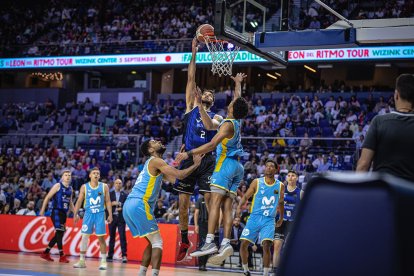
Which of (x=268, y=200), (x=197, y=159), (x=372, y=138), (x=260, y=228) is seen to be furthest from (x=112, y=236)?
(x=372, y=138)

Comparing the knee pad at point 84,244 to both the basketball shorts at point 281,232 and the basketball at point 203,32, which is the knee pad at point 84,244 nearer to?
the basketball shorts at point 281,232

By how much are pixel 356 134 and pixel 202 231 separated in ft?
27.4

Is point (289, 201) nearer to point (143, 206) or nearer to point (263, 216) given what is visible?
point (263, 216)

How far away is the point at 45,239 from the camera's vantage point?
17.0 metres

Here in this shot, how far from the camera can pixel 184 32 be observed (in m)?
27.2

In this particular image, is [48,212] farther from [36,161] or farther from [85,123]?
[85,123]

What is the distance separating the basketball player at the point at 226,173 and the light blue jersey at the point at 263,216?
7.31 ft

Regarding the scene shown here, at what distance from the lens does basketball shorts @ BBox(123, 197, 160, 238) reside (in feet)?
27.1

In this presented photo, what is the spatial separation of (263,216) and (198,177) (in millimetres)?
2265

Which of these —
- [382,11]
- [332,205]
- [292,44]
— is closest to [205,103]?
[292,44]

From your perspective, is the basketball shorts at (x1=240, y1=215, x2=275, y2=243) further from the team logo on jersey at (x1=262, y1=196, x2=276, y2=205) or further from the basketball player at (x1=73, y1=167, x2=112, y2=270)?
the basketball player at (x1=73, y1=167, x2=112, y2=270)

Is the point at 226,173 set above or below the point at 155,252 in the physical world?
above

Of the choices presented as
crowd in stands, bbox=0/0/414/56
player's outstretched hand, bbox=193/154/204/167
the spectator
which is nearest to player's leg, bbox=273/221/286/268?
player's outstretched hand, bbox=193/154/204/167

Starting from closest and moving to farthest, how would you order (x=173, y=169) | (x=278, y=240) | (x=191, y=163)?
(x=173, y=169)
(x=191, y=163)
(x=278, y=240)
